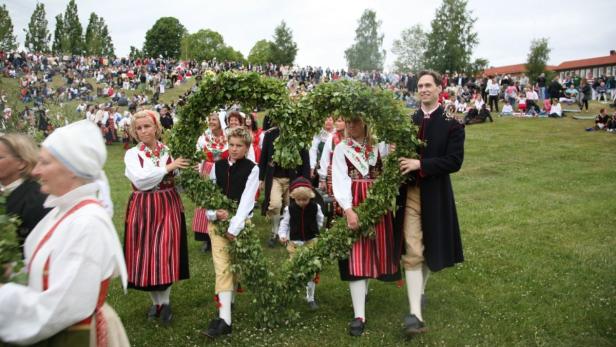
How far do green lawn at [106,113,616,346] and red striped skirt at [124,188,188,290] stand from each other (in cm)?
62

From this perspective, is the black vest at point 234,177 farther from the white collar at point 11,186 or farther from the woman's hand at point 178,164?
the white collar at point 11,186

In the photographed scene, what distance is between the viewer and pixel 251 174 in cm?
571

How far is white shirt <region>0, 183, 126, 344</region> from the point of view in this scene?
237cm

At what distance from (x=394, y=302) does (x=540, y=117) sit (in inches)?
1034

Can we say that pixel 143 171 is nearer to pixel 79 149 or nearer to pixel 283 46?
pixel 79 149

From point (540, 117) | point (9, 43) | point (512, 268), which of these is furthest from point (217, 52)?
point (512, 268)

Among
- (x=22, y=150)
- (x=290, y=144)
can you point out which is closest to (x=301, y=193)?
(x=290, y=144)

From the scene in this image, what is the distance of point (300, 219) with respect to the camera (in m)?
6.43

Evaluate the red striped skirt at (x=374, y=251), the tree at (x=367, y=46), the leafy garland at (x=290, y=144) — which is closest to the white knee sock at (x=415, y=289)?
the red striped skirt at (x=374, y=251)

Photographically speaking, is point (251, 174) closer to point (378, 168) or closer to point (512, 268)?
point (378, 168)

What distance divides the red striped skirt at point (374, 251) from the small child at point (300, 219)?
99 cm

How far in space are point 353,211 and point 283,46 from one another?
74.4 metres

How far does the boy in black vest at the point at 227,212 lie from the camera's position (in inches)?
213

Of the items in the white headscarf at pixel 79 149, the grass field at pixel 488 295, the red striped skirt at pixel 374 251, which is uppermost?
the white headscarf at pixel 79 149
